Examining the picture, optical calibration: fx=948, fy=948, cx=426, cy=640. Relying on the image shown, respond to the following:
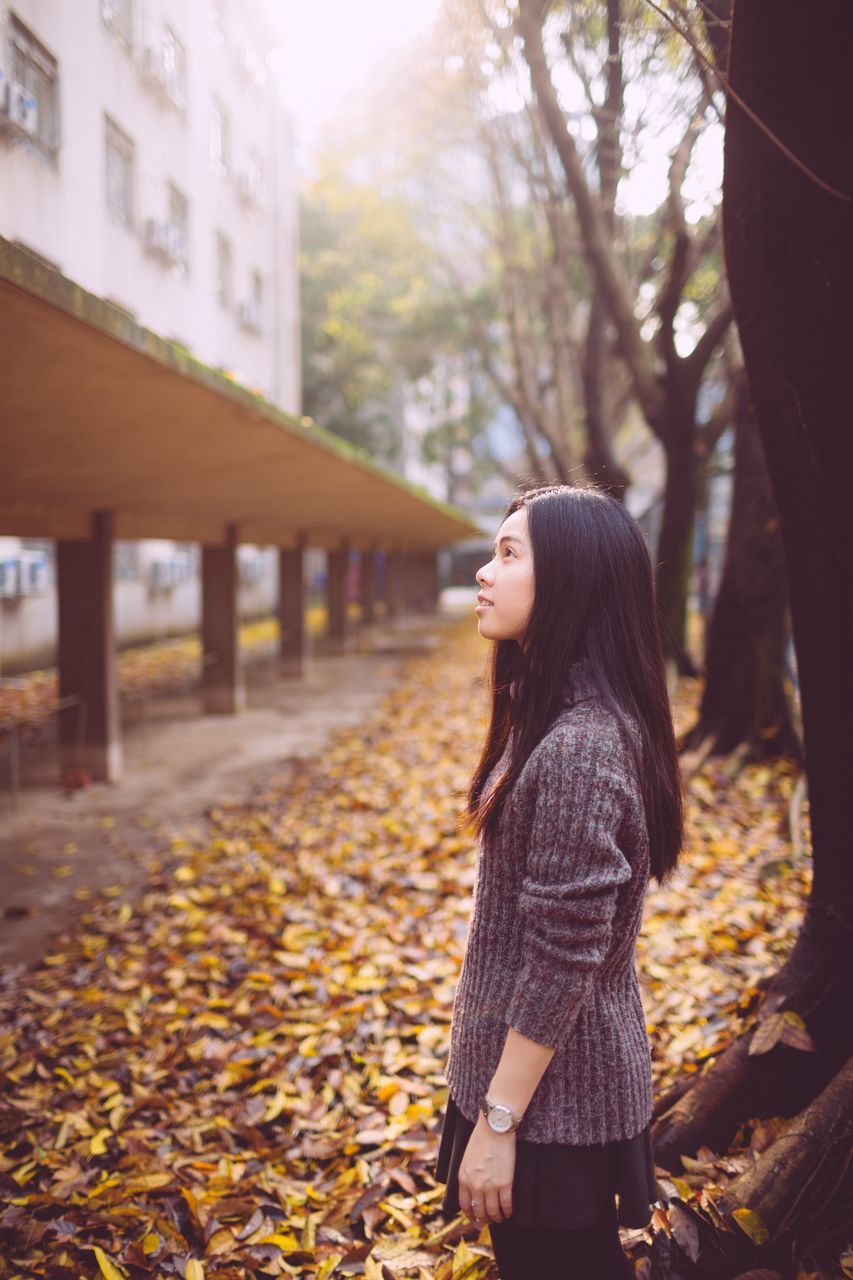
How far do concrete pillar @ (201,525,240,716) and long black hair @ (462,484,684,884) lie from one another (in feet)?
33.4

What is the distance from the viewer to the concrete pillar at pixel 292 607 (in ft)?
49.2

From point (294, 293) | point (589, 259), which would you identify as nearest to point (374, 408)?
point (294, 293)

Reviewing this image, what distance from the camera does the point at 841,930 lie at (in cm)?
257

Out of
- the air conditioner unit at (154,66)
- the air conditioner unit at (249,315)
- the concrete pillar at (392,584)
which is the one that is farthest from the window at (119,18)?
the concrete pillar at (392,584)

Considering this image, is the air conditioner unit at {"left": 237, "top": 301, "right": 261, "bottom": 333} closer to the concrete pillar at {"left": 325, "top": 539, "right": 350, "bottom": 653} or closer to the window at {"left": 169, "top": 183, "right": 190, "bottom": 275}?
the window at {"left": 169, "top": 183, "right": 190, "bottom": 275}

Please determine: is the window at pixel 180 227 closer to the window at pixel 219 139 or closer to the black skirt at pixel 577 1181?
the window at pixel 219 139

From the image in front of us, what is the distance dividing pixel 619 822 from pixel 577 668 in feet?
0.91

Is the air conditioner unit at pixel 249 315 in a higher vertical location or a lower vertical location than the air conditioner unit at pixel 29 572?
higher

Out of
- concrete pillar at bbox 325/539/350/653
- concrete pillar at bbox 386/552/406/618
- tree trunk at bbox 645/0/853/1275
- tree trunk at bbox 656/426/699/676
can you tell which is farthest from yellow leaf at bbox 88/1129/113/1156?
concrete pillar at bbox 386/552/406/618

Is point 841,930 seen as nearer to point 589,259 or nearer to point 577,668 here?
point 577,668

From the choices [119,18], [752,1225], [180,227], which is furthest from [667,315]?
[180,227]

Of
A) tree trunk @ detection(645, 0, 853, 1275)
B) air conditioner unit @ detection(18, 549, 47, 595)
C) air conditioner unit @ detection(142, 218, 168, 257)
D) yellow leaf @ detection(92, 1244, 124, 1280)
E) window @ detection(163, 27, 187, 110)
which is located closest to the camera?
tree trunk @ detection(645, 0, 853, 1275)

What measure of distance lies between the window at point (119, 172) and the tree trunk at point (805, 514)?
45.7 feet

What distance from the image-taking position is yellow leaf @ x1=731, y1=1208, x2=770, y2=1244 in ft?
6.66
